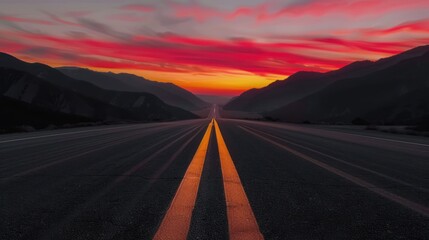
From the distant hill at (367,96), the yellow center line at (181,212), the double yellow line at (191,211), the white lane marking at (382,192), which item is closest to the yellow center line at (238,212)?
the double yellow line at (191,211)

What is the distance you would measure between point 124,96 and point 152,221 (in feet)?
565

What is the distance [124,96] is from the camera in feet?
551

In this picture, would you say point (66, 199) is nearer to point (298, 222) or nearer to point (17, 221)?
point (17, 221)

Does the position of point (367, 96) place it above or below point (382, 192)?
above

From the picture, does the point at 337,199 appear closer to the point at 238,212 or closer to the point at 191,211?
the point at 238,212

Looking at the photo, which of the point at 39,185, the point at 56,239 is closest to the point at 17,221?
the point at 56,239

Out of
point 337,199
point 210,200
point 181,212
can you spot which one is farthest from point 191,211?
point 337,199

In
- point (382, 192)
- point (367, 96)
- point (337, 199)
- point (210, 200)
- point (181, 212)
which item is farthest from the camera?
point (367, 96)

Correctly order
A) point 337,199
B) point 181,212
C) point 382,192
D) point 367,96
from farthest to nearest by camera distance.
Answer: point 367,96 → point 382,192 → point 337,199 → point 181,212

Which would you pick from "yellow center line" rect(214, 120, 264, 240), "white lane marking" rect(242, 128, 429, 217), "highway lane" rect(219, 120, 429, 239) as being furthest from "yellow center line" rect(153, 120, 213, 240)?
"white lane marking" rect(242, 128, 429, 217)

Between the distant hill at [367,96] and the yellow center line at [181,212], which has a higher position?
the distant hill at [367,96]

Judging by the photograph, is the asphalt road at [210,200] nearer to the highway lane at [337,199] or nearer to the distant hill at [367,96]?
the highway lane at [337,199]

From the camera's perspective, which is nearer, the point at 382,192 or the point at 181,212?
the point at 181,212

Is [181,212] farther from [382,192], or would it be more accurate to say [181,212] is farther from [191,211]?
[382,192]
